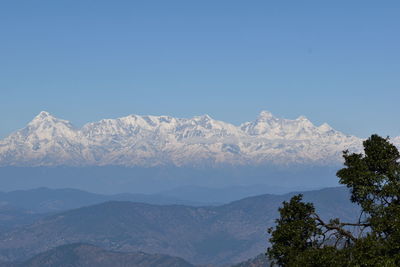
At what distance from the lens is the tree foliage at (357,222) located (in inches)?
2446

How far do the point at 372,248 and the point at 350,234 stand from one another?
9442 mm

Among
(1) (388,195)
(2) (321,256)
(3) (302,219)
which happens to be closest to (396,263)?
(2) (321,256)

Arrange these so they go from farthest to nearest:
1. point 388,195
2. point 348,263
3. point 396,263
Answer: point 388,195, point 348,263, point 396,263

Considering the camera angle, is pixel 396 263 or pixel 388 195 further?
pixel 388 195

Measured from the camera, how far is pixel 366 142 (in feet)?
248

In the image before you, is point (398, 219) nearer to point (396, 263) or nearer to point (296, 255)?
point (396, 263)

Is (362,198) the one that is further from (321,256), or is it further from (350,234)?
(321,256)

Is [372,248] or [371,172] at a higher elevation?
[371,172]

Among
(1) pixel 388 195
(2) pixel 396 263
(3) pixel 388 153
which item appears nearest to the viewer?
(2) pixel 396 263

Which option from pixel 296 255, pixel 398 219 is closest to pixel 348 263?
pixel 398 219

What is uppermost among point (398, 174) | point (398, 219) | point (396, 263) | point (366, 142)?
point (366, 142)

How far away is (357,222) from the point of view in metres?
71.1

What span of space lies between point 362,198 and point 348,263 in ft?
45.9

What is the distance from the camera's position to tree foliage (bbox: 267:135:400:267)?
6212 centimetres
